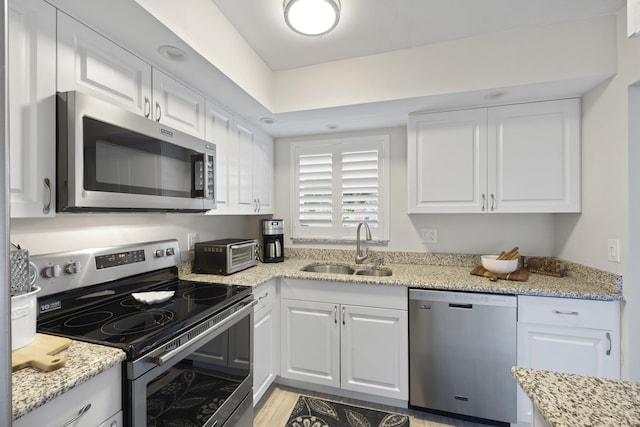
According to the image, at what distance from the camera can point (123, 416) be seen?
943 mm

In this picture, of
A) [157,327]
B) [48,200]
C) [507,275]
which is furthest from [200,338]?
[507,275]

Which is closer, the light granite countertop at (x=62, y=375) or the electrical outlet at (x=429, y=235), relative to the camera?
the light granite countertop at (x=62, y=375)

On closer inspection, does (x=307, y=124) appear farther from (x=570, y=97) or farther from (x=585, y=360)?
(x=585, y=360)

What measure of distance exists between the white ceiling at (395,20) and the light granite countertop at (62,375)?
1666mm

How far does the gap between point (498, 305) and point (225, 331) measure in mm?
1588

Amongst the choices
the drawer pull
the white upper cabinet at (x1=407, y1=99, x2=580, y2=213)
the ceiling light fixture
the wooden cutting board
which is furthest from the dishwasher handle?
the wooden cutting board

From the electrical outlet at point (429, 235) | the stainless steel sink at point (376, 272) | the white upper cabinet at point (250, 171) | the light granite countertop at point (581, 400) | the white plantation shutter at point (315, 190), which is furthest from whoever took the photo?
the white plantation shutter at point (315, 190)

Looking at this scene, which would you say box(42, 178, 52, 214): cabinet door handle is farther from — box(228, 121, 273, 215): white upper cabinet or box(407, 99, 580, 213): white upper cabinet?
box(407, 99, 580, 213): white upper cabinet

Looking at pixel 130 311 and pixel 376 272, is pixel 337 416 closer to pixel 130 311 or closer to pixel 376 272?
pixel 376 272

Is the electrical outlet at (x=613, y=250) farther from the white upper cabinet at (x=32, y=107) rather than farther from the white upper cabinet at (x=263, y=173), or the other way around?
the white upper cabinet at (x=32, y=107)

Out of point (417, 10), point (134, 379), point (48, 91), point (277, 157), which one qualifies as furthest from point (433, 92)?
point (134, 379)

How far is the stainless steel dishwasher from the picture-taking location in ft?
5.61

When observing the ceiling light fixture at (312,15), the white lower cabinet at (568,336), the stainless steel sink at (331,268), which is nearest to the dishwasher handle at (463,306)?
the white lower cabinet at (568,336)

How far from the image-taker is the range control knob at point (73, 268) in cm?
125
